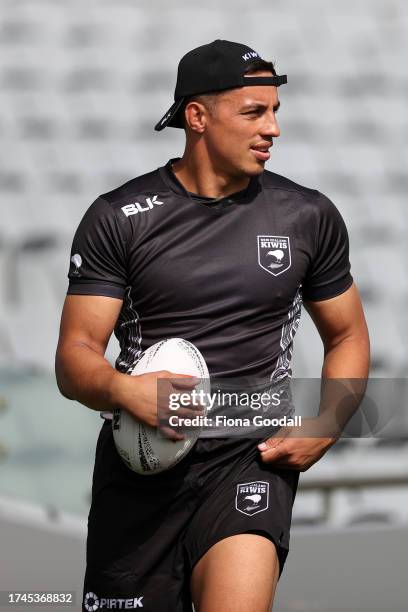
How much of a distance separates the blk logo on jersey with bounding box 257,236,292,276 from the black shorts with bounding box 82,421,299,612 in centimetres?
44

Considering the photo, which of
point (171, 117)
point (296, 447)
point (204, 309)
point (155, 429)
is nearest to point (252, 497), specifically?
point (296, 447)

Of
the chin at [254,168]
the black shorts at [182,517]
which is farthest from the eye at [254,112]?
the black shorts at [182,517]

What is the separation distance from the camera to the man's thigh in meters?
2.76

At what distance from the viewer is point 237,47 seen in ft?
10.0

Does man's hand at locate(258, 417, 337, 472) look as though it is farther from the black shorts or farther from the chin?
the chin

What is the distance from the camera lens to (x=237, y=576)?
2783 mm

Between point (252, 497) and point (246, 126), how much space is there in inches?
36.9

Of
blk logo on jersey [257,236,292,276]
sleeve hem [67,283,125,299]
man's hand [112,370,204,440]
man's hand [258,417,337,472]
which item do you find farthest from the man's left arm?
sleeve hem [67,283,125,299]

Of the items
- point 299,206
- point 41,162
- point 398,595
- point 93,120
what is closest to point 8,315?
point 41,162

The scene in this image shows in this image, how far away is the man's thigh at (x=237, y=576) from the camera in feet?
9.06

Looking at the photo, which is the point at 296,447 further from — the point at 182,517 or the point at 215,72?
the point at 215,72

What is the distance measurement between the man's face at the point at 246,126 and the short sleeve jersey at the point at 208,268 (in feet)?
0.44

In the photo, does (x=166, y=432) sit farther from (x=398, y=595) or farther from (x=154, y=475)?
(x=398, y=595)

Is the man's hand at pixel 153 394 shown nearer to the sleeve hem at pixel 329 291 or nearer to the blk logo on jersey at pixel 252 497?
the blk logo on jersey at pixel 252 497
